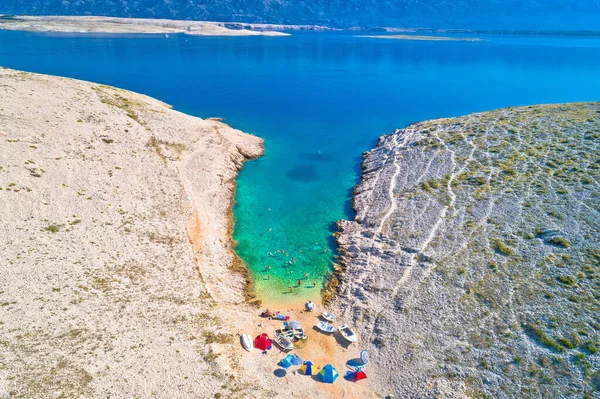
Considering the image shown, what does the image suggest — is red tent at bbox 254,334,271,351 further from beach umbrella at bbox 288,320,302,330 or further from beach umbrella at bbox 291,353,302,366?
beach umbrella at bbox 288,320,302,330

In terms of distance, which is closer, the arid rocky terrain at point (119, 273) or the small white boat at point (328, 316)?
the arid rocky terrain at point (119, 273)

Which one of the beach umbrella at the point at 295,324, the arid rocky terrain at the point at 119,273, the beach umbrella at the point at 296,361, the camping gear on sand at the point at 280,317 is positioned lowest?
the camping gear on sand at the point at 280,317

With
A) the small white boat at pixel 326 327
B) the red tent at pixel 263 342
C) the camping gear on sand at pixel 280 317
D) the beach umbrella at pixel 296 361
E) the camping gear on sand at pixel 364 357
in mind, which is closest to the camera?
the beach umbrella at pixel 296 361

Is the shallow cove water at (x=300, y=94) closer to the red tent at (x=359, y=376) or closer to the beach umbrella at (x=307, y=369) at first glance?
the beach umbrella at (x=307, y=369)

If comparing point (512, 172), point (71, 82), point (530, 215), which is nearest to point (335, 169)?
point (512, 172)

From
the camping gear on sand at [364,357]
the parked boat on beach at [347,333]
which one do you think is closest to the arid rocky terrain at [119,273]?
the parked boat on beach at [347,333]

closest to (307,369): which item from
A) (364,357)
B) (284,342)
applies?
(284,342)
